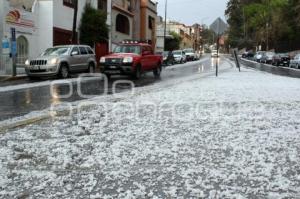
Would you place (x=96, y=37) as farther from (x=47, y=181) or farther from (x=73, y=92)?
(x=47, y=181)

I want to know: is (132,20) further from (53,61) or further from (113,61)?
(53,61)

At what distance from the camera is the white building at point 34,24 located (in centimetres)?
2784

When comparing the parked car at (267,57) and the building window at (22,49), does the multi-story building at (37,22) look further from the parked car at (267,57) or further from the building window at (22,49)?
the parked car at (267,57)

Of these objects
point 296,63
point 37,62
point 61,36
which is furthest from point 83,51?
point 296,63

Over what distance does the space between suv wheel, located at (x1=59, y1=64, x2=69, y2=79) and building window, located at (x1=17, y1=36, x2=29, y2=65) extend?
21.6 feet

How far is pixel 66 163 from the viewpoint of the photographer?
636 centimetres

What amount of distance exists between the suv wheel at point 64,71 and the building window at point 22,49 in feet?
21.6

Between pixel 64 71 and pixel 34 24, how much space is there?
9.18 m

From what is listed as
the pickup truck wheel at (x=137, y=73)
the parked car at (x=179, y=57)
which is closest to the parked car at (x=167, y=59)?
the parked car at (x=179, y=57)

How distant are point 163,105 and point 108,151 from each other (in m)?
5.03

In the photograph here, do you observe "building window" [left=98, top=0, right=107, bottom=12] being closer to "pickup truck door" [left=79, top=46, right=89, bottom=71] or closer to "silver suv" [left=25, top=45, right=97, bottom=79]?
"silver suv" [left=25, top=45, right=97, bottom=79]

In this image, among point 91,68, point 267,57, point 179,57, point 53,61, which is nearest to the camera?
point 53,61

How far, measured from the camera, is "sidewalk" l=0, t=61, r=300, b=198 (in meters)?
5.43

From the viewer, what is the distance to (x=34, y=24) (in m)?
31.9
